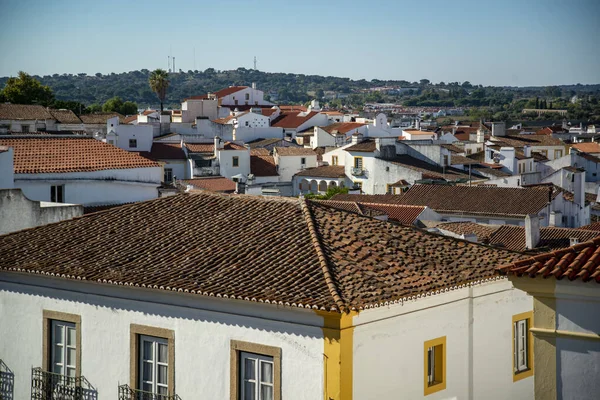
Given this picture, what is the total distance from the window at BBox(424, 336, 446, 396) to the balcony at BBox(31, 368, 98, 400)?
4.67 metres

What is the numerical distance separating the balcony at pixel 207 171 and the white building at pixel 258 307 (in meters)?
46.5

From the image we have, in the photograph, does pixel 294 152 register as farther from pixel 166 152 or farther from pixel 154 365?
pixel 154 365

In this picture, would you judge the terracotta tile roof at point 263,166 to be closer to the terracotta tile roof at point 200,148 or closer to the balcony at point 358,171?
the terracotta tile roof at point 200,148

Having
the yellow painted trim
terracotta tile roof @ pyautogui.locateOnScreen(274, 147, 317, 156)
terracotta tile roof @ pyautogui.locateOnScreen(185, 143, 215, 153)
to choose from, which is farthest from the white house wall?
terracotta tile roof @ pyautogui.locateOnScreen(274, 147, 317, 156)

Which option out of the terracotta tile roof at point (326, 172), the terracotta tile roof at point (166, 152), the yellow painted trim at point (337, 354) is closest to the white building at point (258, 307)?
the yellow painted trim at point (337, 354)

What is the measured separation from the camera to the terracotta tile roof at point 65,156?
27844 mm

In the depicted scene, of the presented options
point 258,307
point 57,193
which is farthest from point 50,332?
point 57,193

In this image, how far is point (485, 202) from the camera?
45.1 m

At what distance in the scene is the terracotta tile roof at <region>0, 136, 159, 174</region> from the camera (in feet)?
91.4

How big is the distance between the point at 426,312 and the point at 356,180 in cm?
5164

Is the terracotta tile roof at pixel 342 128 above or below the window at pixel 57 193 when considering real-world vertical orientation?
above

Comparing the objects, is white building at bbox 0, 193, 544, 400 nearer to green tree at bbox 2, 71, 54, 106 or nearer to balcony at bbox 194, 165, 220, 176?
balcony at bbox 194, 165, 220, 176

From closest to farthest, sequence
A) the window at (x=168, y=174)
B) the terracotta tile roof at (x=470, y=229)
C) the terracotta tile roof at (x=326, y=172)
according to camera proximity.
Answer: the terracotta tile roof at (x=470, y=229), the window at (x=168, y=174), the terracotta tile roof at (x=326, y=172)

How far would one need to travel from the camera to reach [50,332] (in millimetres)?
15844
